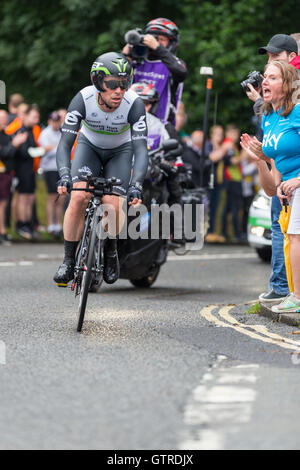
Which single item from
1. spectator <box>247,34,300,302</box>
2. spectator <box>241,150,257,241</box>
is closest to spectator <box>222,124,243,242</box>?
spectator <box>241,150,257,241</box>

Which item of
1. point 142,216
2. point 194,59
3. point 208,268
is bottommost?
point 208,268

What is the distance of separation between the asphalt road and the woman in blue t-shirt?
2.25 ft

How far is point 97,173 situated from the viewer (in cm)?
1017

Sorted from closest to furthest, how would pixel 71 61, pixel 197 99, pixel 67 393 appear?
pixel 67 393 < pixel 197 99 < pixel 71 61

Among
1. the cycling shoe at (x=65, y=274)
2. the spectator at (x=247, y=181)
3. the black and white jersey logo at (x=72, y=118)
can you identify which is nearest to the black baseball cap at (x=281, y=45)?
the black and white jersey logo at (x=72, y=118)

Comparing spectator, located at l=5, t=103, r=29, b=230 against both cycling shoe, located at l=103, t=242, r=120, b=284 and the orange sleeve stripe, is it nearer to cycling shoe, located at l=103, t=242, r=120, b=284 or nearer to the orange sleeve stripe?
the orange sleeve stripe

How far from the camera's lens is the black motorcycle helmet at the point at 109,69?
954 cm

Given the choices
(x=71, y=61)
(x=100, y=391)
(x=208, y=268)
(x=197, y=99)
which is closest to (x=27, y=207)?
(x=208, y=268)

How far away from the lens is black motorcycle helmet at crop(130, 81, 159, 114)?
12883mm

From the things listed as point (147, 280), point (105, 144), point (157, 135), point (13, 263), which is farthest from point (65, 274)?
point (13, 263)

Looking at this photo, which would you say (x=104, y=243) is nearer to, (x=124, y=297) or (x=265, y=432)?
(x=124, y=297)

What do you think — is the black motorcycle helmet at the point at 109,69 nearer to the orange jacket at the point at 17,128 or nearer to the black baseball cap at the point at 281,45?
the black baseball cap at the point at 281,45
